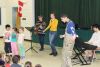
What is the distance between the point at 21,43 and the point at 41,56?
169 cm

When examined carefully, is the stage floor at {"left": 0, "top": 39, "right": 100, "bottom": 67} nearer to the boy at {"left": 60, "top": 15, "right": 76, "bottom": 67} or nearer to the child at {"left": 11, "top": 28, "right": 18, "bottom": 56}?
the child at {"left": 11, "top": 28, "right": 18, "bottom": 56}

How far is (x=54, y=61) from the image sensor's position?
9977 mm

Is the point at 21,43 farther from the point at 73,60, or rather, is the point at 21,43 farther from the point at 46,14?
the point at 46,14

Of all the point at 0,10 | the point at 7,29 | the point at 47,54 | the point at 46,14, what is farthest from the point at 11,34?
the point at 0,10

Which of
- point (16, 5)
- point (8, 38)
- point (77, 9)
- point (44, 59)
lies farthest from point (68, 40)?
point (16, 5)

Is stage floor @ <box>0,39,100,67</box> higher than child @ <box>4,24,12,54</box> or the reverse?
the reverse

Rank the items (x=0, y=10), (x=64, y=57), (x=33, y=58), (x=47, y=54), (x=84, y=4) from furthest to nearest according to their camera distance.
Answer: (x=0, y=10) < (x=84, y=4) < (x=47, y=54) < (x=33, y=58) < (x=64, y=57)

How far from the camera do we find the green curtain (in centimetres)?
1257

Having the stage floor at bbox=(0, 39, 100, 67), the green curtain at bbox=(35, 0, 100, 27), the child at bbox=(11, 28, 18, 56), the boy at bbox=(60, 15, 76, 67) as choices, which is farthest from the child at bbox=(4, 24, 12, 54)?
the green curtain at bbox=(35, 0, 100, 27)

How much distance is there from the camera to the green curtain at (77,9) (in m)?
12.6

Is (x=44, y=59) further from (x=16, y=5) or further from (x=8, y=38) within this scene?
(x=16, y=5)

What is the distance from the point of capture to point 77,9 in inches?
525

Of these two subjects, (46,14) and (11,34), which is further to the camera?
(46,14)

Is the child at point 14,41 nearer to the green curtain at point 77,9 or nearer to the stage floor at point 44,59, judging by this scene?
the stage floor at point 44,59
